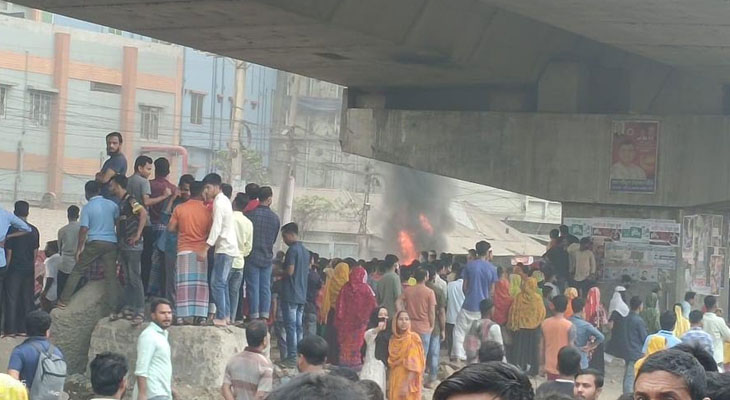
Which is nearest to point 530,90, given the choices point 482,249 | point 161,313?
point 482,249

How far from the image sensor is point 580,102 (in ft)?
64.4

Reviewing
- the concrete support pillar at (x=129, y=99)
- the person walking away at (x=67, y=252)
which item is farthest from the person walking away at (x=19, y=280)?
the concrete support pillar at (x=129, y=99)

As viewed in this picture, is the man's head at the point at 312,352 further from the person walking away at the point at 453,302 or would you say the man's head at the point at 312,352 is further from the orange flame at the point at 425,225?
the orange flame at the point at 425,225

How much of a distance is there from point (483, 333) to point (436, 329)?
5.00 feet

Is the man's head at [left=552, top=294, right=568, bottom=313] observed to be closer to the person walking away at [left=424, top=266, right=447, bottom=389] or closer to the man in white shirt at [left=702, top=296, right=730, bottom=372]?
the person walking away at [left=424, top=266, right=447, bottom=389]

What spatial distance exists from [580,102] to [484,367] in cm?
1702

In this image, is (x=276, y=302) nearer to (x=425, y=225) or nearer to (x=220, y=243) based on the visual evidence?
(x=220, y=243)

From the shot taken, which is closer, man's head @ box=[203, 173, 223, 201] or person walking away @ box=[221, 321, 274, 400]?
person walking away @ box=[221, 321, 274, 400]

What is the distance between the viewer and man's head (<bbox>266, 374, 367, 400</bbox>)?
273cm

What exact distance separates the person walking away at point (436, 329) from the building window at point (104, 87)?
Result: 26473 mm

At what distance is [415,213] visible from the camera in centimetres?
4647

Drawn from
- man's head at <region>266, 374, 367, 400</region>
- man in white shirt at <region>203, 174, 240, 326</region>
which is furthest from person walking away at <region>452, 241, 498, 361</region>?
man's head at <region>266, 374, 367, 400</region>

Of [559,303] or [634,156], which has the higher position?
[634,156]

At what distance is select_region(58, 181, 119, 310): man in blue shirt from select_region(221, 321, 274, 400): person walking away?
365 cm
